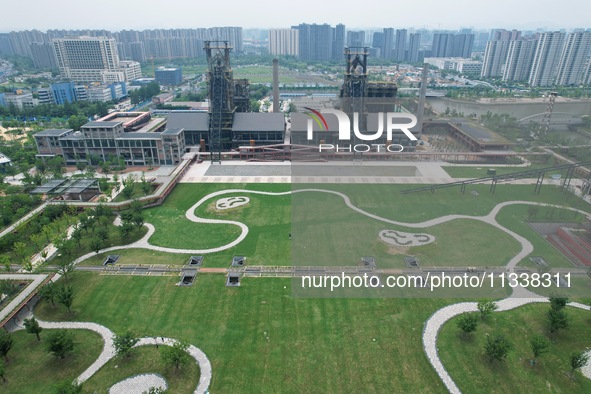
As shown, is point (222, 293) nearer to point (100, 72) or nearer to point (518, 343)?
point (518, 343)

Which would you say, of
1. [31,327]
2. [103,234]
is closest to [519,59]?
[103,234]

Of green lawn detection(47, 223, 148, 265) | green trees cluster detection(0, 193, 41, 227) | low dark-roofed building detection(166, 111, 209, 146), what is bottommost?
green lawn detection(47, 223, 148, 265)

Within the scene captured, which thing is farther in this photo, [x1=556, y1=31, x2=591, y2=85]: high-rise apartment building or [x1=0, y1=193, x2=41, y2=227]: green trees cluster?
[x1=556, y1=31, x2=591, y2=85]: high-rise apartment building

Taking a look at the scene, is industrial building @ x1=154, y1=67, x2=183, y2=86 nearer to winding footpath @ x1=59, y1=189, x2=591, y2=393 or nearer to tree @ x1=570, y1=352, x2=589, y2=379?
winding footpath @ x1=59, y1=189, x2=591, y2=393

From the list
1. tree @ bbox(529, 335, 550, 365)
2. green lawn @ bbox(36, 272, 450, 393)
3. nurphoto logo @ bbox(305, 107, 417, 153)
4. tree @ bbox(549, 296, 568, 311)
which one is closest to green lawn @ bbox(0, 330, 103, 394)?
green lawn @ bbox(36, 272, 450, 393)

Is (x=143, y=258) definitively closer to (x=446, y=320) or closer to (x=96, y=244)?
(x=96, y=244)

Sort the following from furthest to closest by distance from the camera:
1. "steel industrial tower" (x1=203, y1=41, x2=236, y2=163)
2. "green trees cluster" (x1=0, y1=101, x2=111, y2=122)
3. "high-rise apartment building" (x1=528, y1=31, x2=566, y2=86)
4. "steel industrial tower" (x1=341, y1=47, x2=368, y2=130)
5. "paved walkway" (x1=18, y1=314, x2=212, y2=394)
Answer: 1. "high-rise apartment building" (x1=528, y1=31, x2=566, y2=86)
2. "green trees cluster" (x1=0, y1=101, x2=111, y2=122)
3. "steel industrial tower" (x1=341, y1=47, x2=368, y2=130)
4. "steel industrial tower" (x1=203, y1=41, x2=236, y2=163)
5. "paved walkway" (x1=18, y1=314, x2=212, y2=394)

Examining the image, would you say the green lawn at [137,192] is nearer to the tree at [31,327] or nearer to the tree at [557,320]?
the tree at [31,327]

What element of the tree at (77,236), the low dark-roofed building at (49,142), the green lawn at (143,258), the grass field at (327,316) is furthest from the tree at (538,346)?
the low dark-roofed building at (49,142)
